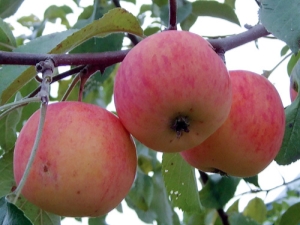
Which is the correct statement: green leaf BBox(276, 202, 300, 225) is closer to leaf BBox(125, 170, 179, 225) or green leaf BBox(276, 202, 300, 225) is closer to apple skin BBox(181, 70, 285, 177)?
apple skin BBox(181, 70, 285, 177)

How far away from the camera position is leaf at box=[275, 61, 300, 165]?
1.19 meters

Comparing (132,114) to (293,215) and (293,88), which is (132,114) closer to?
(293,88)

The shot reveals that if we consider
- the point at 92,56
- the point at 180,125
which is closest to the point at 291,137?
the point at 180,125

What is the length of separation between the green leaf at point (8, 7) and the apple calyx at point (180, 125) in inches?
37.9

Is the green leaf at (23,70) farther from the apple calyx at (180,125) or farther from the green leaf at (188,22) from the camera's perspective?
the green leaf at (188,22)

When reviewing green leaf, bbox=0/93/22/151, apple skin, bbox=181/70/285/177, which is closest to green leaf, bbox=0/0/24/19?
green leaf, bbox=0/93/22/151

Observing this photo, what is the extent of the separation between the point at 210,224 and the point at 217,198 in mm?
330

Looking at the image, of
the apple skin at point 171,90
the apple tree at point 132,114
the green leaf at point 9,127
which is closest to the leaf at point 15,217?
the apple tree at point 132,114

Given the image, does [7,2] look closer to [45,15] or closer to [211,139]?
[45,15]

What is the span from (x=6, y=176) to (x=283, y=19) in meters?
0.83

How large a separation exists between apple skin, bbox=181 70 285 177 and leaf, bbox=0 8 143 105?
0.33 metres

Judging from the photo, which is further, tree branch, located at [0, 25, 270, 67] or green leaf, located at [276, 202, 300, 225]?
green leaf, located at [276, 202, 300, 225]

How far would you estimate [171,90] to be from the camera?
835 mm

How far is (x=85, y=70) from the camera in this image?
1105mm
